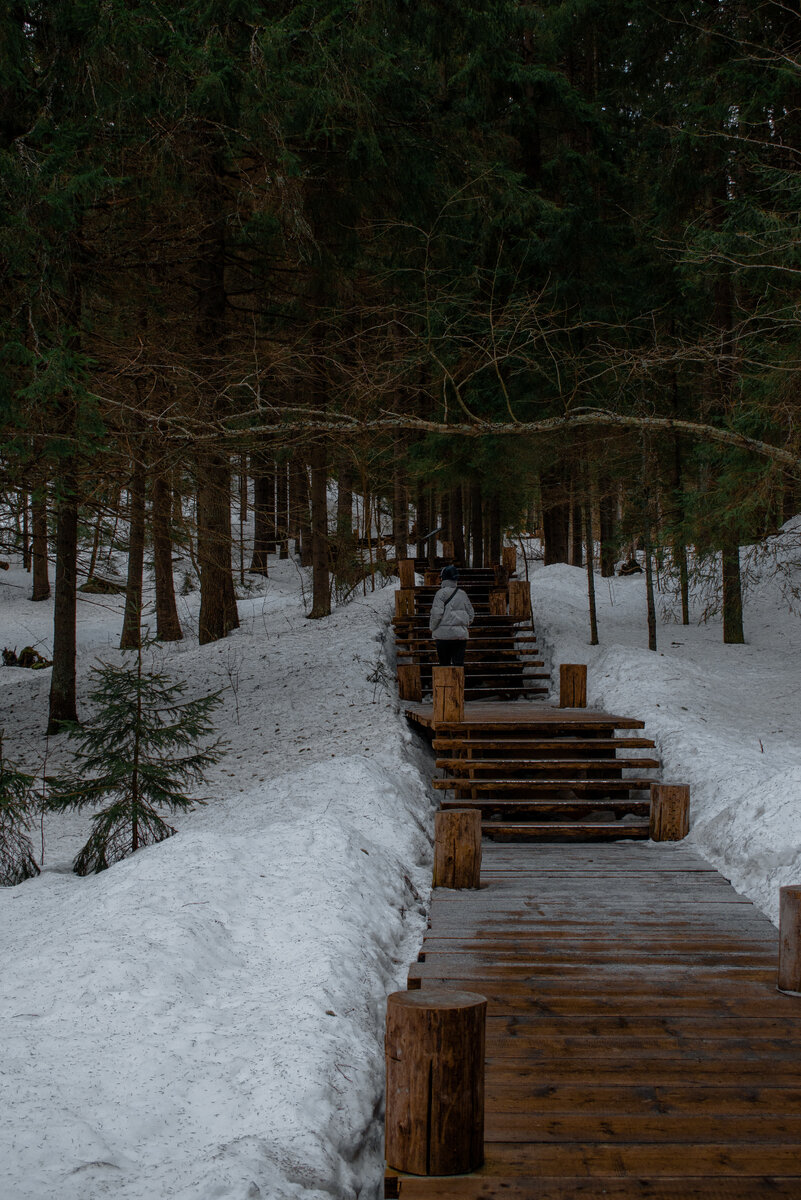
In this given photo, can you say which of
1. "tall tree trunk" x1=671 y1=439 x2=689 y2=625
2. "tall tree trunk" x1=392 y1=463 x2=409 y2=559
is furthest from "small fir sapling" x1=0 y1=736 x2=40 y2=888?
"tall tree trunk" x1=392 y1=463 x2=409 y2=559

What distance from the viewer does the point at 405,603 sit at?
55.8 ft

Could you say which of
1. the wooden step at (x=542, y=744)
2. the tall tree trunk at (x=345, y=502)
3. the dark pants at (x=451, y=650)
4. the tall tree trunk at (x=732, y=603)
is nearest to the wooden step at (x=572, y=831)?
the wooden step at (x=542, y=744)

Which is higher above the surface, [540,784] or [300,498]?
[300,498]

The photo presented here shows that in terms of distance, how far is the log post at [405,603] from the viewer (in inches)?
667

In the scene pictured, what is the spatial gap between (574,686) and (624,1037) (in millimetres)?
7712

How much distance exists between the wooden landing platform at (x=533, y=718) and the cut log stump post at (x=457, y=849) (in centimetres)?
319

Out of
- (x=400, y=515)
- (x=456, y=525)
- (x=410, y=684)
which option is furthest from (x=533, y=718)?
(x=456, y=525)

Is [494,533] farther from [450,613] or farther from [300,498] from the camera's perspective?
[450,613]

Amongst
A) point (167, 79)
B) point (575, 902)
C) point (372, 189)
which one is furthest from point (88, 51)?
point (575, 902)

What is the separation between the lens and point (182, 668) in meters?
15.2

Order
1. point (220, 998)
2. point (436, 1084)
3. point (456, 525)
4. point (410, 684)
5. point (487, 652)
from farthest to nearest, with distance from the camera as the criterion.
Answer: point (456, 525) → point (487, 652) → point (410, 684) → point (220, 998) → point (436, 1084)

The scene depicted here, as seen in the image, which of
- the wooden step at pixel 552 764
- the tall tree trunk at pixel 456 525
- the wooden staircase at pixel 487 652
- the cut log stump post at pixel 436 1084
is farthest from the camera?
the tall tree trunk at pixel 456 525

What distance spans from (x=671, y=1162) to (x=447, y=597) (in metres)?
9.34

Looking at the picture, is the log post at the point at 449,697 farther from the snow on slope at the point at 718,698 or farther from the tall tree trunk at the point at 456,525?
the tall tree trunk at the point at 456,525
